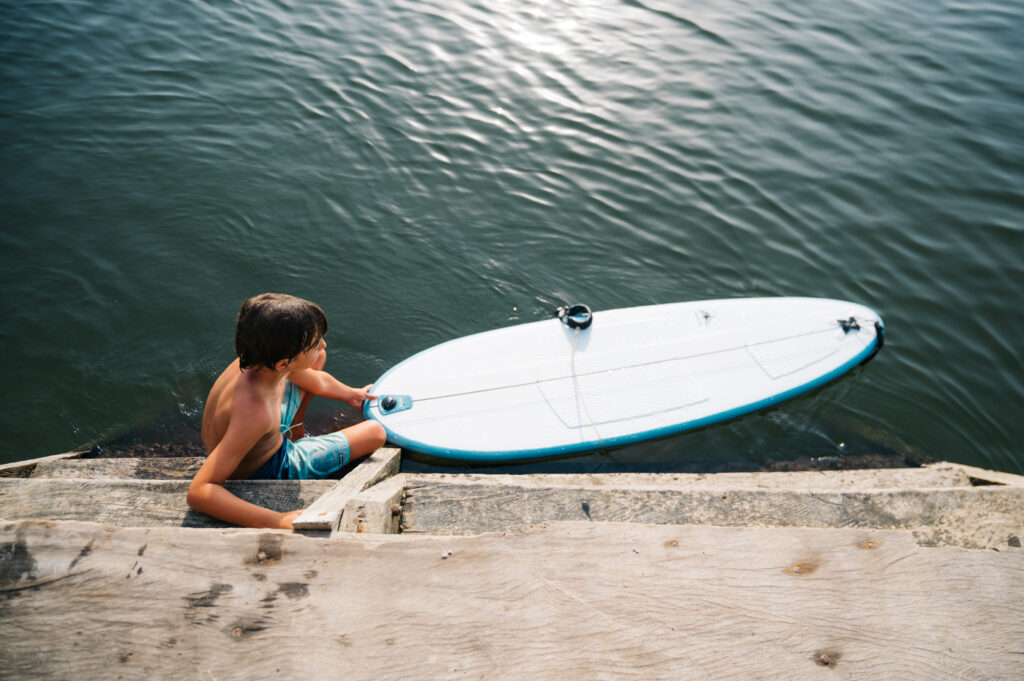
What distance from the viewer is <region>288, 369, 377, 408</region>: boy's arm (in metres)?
3.36

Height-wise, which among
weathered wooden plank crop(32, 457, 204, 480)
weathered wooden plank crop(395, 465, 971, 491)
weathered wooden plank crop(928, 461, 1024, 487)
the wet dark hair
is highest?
the wet dark hair

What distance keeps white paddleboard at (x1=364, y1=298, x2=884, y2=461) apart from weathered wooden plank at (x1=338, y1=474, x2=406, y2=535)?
1.27m

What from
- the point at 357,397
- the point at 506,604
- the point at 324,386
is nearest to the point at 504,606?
the point at 506,604

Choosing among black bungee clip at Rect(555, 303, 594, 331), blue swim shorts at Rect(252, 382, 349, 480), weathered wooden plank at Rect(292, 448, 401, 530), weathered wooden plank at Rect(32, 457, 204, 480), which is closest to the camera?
weathered wooden plank at Rect(292, 448, 401, 530)

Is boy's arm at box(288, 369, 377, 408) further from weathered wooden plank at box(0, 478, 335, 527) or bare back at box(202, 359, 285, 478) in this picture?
weathered wooden plank at box(0, 478, 335, 527)

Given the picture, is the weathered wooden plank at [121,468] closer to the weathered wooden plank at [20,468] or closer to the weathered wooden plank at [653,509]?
the weathered wooden plank at [20,468]

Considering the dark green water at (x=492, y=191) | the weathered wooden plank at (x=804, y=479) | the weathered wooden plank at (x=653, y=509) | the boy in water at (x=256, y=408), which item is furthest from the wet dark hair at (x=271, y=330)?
the dark green water at (x=492, y=191)

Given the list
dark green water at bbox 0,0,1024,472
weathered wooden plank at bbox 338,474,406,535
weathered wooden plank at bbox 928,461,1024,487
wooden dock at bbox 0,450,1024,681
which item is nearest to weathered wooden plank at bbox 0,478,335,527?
weathered wooden plank at bbox 338,474,406,535

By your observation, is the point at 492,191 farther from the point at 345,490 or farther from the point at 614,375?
the point at 345,490

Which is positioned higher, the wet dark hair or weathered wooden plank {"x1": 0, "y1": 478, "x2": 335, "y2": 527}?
the wet dark hair

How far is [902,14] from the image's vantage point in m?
9.23

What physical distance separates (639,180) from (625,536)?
5103 millimetres

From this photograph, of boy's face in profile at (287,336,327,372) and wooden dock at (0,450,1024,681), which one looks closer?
wooden dock at (0,450,1024,681)

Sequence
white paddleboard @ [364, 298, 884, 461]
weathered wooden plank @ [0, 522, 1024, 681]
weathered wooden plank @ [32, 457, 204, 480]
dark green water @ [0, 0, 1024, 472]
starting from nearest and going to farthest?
weathered wooden plank @ [0, 522, 1024, 681] < weathered wooden plank @ [32, 457, 204, 480] < white paddleboard @ [364, 298, 884, 461] < dark green water @ [0, 0, 1024, 472]
